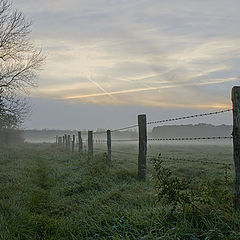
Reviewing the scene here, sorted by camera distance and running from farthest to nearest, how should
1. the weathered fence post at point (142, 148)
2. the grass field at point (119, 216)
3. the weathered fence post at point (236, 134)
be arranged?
1. the weathered fence post at point (142, 148)
2. the weathered fence post at point (236, 134)
3. the grass field at point (119, 216)

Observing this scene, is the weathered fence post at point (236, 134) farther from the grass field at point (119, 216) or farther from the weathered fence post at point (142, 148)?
the weathered fence post at point (142, 148)

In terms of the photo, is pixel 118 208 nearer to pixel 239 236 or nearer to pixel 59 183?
pixel 239 236

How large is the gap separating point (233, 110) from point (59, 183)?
6.53 m

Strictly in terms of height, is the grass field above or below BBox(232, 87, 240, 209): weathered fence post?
below

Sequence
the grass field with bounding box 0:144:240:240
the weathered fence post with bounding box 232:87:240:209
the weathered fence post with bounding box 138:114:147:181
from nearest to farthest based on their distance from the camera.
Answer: the grass field with bounding box 0:144:240:240, the weathered fence post with bounding box 232:87:240:209, the weathered fence post with bounding box 138:114:147:181

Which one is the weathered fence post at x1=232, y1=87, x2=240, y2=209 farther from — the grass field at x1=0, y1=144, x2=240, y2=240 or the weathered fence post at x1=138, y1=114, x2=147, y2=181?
the weathered fence post at x1=138, y1=114, x2=147, y2=181

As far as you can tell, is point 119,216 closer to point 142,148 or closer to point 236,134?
point 236,134

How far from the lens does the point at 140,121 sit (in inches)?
369

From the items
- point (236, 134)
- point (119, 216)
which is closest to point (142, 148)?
point (119, 216)

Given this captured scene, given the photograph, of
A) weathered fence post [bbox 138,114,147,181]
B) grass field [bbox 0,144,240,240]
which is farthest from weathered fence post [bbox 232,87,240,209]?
weathered fence post [bbox 138,114,147,181]

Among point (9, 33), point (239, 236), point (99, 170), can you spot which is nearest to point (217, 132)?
point (9, 33)

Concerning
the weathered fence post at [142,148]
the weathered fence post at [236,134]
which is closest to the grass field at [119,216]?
the weathered fence post at [236,134]

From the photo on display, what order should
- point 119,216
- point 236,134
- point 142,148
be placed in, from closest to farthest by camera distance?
point 236,134
point 119,216
point 142,148

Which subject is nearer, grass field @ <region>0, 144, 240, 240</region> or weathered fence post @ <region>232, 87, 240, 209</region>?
grass field @ <region>0, 144, 240, 240</region>
